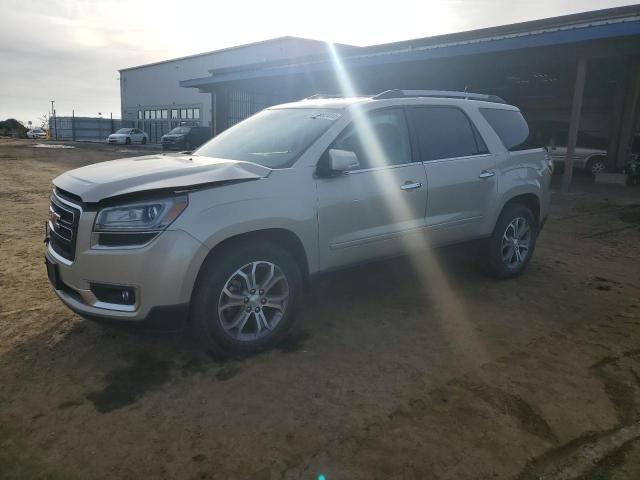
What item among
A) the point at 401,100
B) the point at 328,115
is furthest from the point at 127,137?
the point at 328,115

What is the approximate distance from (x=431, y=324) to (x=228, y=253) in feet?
6.12

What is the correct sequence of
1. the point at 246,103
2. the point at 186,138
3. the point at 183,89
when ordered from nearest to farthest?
the point at 186,138, the point at 246,103, the point at 183,89

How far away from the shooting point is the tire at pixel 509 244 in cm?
520

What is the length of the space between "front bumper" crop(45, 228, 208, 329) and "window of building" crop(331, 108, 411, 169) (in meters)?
1.47

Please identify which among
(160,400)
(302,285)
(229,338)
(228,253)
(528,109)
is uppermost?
(528,109)

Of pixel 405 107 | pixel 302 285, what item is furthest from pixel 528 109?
pixel 302 285

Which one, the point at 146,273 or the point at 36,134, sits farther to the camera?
Result: the point at 36,134

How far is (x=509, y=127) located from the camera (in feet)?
17.7

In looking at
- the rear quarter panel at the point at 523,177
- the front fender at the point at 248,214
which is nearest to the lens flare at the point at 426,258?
the front fender at the point at 248,214

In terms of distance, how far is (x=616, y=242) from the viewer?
7496 millimetres

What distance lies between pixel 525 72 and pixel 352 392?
58.6 feet

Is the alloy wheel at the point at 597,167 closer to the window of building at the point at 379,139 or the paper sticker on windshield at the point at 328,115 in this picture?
the window of building at the point at 379,139

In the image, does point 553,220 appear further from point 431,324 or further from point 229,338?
point 229,338

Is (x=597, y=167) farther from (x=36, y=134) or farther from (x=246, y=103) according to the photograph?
→ (x=36, y=134)
